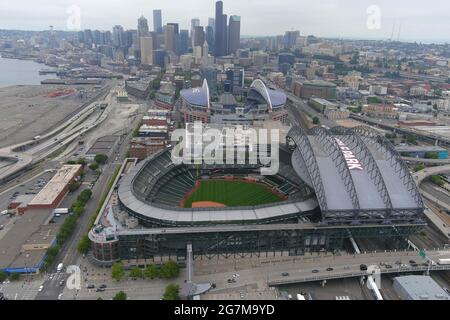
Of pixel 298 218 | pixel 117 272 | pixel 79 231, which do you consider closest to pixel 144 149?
pixel 79 231

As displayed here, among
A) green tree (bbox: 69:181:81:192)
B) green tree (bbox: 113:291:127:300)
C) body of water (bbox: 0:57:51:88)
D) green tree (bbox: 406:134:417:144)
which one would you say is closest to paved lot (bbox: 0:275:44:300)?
green tree (bbox: 113:291:127:300)

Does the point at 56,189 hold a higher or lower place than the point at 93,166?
lower

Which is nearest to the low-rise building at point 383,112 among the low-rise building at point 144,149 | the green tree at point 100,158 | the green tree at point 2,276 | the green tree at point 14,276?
the low-rise building at point 144,149

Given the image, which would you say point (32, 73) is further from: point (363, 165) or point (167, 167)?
point (363, 165)

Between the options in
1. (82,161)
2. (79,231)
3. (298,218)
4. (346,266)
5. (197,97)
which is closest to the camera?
(346,266)

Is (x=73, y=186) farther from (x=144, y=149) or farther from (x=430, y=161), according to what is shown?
(x=430, y=161)
